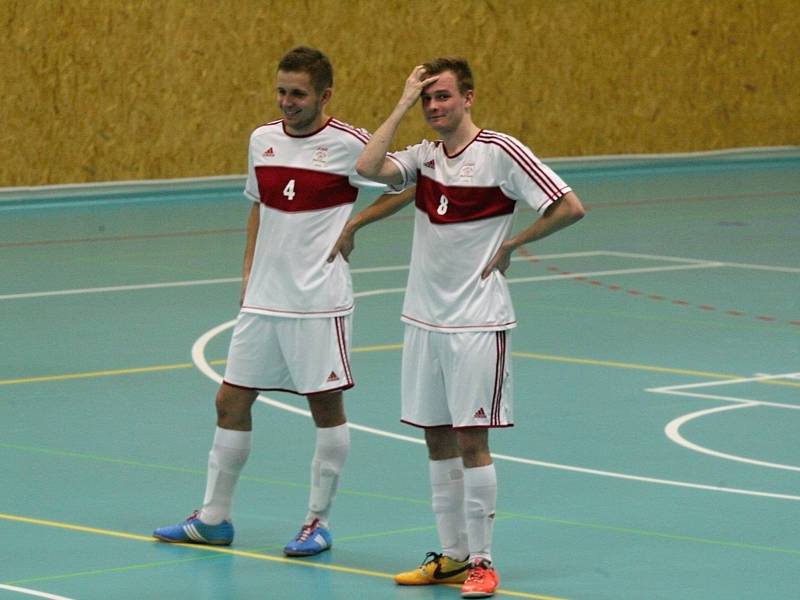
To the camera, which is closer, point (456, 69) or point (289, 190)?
point (456, 69)

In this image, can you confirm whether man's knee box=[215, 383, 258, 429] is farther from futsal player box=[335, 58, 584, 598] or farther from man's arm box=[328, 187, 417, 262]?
futsal player box=[335, 58, 584, 598]

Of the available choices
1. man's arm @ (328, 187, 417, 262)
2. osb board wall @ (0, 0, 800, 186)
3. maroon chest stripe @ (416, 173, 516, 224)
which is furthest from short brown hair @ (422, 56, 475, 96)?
osb board wall @ (0, 0, 800, 186)

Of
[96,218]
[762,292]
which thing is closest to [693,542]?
[762,292]

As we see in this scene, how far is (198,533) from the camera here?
772 cm

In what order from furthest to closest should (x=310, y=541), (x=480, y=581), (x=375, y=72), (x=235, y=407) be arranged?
(x=375, y=72) < (x=235, y=407) < (x=310, y=541) < (x=480, y=581)

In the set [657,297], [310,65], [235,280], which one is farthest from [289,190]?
[235,280]

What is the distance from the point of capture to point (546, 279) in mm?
16703

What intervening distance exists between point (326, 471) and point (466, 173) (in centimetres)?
146

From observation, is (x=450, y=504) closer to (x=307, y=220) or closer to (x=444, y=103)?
(x=307, y=220)

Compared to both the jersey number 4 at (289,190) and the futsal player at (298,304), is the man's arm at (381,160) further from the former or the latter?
the jersey number 4 at (289,190)

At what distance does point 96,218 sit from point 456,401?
15.1 meters

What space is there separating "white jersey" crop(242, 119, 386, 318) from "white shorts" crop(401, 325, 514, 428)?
23.6 inches

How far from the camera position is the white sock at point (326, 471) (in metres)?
7.70

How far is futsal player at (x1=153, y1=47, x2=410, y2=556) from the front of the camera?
7.61 metres
